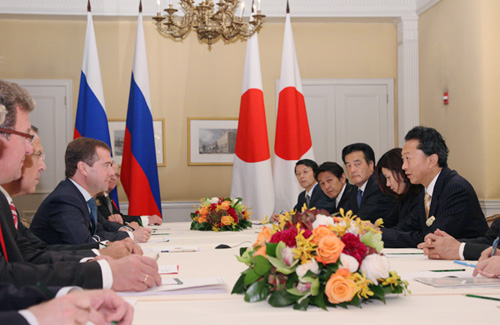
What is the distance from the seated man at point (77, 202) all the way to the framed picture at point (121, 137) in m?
3.57

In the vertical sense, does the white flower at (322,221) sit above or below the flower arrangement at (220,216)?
above

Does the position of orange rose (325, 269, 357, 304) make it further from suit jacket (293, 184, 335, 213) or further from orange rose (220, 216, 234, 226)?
suit jacket (293, 184, 335, 213)

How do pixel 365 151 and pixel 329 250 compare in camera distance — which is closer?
pixel 329 250

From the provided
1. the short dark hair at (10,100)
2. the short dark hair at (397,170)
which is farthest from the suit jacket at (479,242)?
the short dark hair at (10,100)

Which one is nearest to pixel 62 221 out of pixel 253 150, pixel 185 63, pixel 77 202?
pixel 77 202

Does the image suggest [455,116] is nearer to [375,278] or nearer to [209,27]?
[209,27]

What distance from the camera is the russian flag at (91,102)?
668cm

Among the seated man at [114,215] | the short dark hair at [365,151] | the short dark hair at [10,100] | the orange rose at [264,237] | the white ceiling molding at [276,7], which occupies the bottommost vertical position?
the seated man at [114,215]

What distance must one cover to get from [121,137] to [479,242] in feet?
17.6

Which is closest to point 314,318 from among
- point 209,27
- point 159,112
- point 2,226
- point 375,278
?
point 375,278

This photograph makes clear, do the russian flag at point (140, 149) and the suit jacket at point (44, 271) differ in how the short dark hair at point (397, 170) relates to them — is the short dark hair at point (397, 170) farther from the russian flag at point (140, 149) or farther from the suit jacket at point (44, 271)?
the russian flag at point (140, 149)

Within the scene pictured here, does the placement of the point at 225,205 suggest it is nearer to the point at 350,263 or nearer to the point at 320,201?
the point at 320,201

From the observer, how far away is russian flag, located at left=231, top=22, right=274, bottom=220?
6.79 metres

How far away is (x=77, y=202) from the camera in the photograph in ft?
11.1
